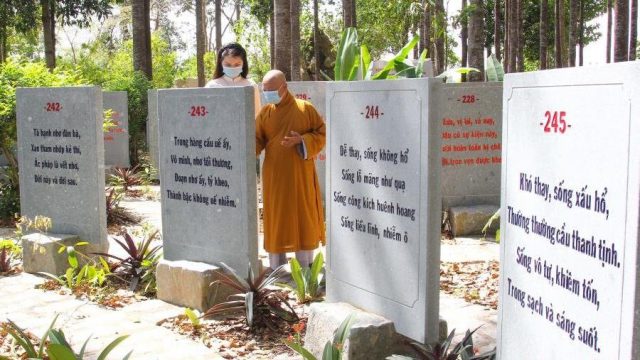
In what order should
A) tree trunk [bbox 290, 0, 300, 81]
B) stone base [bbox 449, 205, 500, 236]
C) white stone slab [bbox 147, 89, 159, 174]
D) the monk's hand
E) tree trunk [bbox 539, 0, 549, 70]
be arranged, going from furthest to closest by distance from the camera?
tree trunk [bbox 539, 0, 549, 70] → tree trunk [bbox 290, 0, 300, 81] → white stone slab [bbox 147, 89, 159, 174] → stone base [bbox 449, 205, 500, 236] → the monk's hand

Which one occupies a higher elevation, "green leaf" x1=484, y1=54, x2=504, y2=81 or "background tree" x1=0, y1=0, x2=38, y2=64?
"background tree" x1=0, y1=0, x2=38, y2=64

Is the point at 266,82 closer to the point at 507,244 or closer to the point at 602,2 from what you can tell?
the point at 507,244

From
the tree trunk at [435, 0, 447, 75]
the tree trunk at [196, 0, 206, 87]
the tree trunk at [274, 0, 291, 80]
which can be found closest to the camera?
the tree trunk at [274, 0, 291, 80]

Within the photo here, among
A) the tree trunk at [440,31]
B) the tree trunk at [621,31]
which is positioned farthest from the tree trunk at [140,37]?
the tree trunk at [621,31]

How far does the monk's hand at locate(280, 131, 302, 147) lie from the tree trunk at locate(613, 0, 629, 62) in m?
6.80

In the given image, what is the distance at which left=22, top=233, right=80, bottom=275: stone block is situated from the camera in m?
6.83

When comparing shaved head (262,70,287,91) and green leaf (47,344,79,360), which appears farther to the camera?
shaved head (262,70,287,91)

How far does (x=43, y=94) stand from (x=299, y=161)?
253 centimetres

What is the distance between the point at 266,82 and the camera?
20.2ft

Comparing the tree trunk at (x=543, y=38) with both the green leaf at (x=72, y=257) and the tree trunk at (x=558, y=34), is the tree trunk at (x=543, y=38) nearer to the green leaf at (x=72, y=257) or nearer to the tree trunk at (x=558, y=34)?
the tree trunk at (x=558, y=34)

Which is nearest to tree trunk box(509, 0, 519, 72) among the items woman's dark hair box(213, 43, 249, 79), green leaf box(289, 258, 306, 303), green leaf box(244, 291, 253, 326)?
woman's dark hair box(213, 43, 249, 79)

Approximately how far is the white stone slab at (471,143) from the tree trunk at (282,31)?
5.37 m

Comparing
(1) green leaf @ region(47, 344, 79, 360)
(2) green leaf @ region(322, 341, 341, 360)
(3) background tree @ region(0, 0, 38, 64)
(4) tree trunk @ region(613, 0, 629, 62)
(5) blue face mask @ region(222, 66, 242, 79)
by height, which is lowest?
(2) green leaf @ region(322, 341, 341, 360)

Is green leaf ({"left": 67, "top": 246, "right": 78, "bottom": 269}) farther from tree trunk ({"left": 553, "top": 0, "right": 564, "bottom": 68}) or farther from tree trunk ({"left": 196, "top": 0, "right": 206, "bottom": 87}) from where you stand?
tree trunk ({"left": 196, "top": 0, "right": 206, "bottom": 87})
